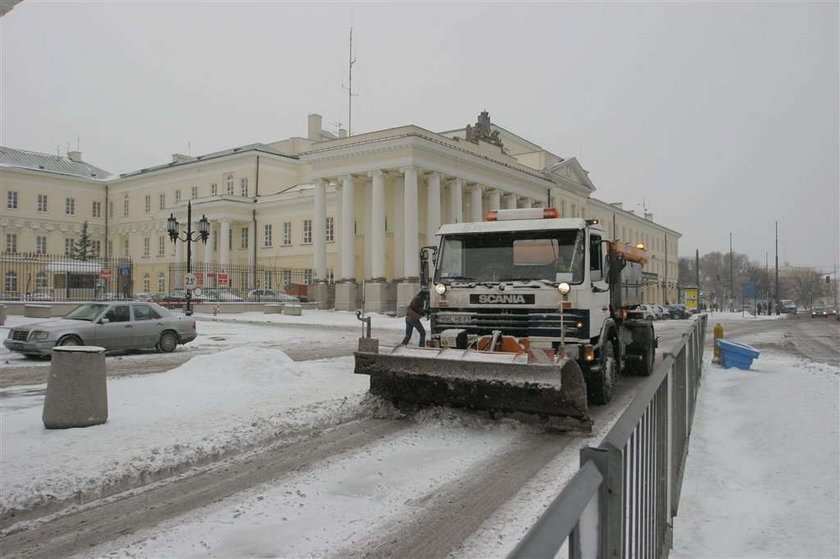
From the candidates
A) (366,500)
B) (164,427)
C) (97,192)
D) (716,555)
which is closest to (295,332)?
(164,427)

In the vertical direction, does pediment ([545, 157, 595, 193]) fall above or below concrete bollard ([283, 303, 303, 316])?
above

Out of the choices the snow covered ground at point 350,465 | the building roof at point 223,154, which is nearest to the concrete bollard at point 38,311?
the snow covered ground at point 350,465

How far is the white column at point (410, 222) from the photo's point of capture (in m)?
45.1

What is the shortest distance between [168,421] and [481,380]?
432 centimetres

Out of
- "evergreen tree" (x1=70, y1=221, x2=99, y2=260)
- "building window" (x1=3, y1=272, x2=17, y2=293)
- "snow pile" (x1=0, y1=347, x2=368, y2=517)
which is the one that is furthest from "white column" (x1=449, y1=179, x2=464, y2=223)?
"evergreen tree" (x1=70, y1=221, x2=99, y2=260)

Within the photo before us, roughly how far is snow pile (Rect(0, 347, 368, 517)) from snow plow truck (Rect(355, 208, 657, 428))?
5.33ft

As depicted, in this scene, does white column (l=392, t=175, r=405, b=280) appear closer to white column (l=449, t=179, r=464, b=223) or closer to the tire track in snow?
white column (l=449, t=179, r=464, b=223)

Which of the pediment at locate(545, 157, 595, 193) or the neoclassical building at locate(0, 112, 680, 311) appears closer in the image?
the neoclassical building at locate(0, 112, 680, 311)

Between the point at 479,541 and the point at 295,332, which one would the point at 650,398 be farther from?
the point at 295,332

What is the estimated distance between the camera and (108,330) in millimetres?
16203

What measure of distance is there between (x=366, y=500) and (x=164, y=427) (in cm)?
388

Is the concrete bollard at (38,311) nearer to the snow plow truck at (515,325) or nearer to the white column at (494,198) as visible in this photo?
the snow plow truck at (515,325)

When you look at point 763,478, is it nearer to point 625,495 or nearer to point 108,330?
point 625,495

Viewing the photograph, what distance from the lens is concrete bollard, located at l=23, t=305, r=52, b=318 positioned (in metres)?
26.2
